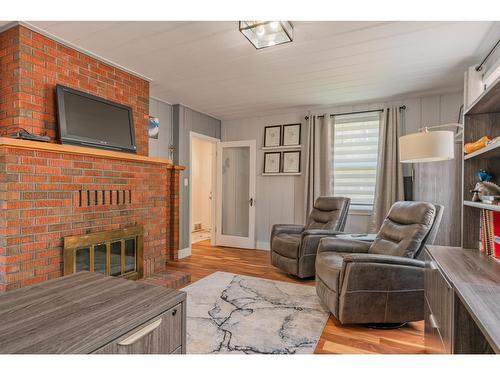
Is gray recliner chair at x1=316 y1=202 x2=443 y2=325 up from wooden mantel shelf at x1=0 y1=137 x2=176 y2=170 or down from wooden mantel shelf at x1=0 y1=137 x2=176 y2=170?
down

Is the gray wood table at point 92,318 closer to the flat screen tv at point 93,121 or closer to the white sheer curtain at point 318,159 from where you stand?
the flat screen tv at point 93,121

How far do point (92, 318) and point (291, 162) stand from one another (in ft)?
14.0

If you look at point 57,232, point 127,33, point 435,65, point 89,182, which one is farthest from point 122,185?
point 435,65

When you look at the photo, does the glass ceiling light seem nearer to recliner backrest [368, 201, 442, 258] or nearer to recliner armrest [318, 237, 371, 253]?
recliner backrest [368, 201, 442, 258]

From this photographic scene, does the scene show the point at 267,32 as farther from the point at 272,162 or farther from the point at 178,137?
the point at 272,162

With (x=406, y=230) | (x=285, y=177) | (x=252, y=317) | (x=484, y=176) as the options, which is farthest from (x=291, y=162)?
(x=484, y=176)

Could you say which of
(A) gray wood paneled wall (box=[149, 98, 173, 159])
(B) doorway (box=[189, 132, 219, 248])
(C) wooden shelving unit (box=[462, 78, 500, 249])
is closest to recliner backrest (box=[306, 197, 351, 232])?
(C) wooden shelving unit (box=[462, 78, 500, 249])

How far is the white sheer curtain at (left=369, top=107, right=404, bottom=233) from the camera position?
3.96 meters

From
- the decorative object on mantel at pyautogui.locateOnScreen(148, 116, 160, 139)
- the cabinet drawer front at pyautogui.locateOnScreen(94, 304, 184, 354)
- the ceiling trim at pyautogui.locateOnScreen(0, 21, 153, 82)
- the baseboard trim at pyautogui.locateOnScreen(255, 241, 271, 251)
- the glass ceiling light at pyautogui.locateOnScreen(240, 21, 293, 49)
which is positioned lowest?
the baseboard trim at pyautogui.locateOnScreen(255, 241, 271, 251)

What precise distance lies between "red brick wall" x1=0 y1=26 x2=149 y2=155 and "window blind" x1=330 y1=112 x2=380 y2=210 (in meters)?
3.32

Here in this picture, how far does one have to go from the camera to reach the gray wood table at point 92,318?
28.1 inches

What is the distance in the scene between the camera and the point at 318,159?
453cm
